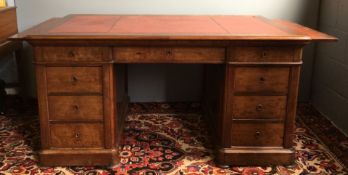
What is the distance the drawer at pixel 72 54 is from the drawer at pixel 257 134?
0.81 m

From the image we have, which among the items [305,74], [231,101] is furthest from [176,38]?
[305,74]

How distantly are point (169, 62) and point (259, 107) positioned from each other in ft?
1.83

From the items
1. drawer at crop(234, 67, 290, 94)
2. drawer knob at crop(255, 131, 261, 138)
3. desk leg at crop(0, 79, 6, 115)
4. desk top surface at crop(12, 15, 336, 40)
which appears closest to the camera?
desk top surface at crop(12, 15, 336, 40)

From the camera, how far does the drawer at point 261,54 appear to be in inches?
78.7

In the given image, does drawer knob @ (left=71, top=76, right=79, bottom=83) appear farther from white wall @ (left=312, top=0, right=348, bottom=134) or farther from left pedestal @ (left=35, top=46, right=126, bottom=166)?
white wall @ (left=312, top=0, right=348, bottom=134)

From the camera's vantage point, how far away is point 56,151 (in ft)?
7.06

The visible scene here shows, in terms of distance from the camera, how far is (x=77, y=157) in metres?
2.15

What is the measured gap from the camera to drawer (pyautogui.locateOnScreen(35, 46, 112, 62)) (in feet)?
6.48

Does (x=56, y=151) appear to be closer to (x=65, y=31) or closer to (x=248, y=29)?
(x=65, y=31)

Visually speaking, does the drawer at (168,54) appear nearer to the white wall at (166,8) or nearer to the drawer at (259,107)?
the drawer at (259,107)

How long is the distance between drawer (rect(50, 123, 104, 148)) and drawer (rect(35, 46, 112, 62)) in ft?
1.23

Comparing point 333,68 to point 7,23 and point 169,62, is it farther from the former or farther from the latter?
point 7,23

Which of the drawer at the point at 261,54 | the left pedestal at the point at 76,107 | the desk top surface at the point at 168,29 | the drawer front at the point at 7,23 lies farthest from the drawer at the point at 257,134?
the drawer front at the point at 7,23

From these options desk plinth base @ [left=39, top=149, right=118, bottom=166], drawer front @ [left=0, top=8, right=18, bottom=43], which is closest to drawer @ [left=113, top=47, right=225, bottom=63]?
desk plinth base @ [left=39, top=149, right=118, bottom=166]
